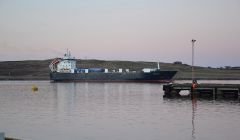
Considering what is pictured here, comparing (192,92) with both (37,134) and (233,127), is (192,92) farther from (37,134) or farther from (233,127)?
(37,134)

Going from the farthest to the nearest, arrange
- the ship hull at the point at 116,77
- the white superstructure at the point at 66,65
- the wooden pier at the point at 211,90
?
the white superstructure at the point at 66,65 < the ship hull at the point at 116,77 < the wooden pier at the point at 211,90

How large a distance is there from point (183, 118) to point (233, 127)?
5928mm

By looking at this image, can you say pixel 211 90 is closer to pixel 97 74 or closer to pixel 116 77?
pixel 116 77

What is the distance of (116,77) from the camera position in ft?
398

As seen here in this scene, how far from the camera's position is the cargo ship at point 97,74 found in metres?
113

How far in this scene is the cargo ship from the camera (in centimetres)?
11325

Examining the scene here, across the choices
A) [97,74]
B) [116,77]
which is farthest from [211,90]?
[97,74]

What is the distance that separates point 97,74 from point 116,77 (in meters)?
6.43

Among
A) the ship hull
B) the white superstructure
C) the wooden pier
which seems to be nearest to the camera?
the wooden pier

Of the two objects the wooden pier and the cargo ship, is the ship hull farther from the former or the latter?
the wooden pier

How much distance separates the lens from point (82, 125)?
2564 centimetres

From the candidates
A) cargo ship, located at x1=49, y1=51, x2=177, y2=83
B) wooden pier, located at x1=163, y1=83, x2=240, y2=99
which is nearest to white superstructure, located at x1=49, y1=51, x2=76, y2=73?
cargo ship, located at x1=49, y1=51, x2=177, y2=83

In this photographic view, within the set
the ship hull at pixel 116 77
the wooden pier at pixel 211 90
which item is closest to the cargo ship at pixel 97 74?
the ship hull at pixel 116 77

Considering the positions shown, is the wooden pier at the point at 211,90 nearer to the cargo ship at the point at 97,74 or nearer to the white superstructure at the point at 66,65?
the cargo ship at the point at 97,74
